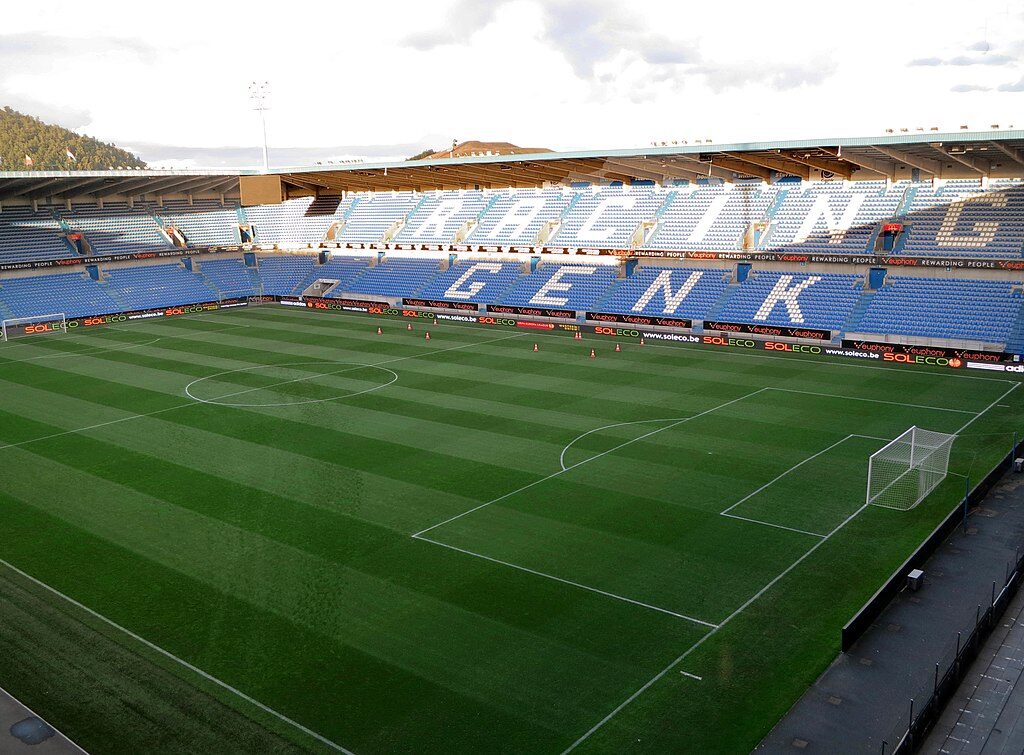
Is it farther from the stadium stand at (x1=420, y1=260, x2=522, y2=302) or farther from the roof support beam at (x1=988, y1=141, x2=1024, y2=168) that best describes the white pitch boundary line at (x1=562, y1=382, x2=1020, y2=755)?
the stadium stand at (x1=420, y1=260, x2=522, y2=302)

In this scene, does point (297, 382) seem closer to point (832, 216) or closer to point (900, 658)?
point (900, 658)

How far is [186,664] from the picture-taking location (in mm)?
14703

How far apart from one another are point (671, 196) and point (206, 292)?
117ft

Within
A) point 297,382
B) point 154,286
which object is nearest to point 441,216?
point 154,286

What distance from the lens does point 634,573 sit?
17.9 m

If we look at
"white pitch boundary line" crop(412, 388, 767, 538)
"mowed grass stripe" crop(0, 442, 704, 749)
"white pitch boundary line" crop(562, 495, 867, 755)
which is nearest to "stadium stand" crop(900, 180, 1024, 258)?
"white pitch boundary line" crop(412, 388, 767, 538)

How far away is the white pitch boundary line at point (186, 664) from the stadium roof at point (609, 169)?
38.5 metres

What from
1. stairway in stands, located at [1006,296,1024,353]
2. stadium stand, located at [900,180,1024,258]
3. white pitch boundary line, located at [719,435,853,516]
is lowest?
white pitch boundary line, located at [719,435,853,516]

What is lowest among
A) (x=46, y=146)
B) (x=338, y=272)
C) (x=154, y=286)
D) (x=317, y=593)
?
(x=317, y=593)

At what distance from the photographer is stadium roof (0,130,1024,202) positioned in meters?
43.1

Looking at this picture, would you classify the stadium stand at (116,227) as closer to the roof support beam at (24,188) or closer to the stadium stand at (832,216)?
the roof support beam at (24,188)

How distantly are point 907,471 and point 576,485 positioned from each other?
9066 mm

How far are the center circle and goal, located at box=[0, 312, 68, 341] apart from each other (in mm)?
20373

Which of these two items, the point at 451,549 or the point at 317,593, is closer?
the point at 317,593
